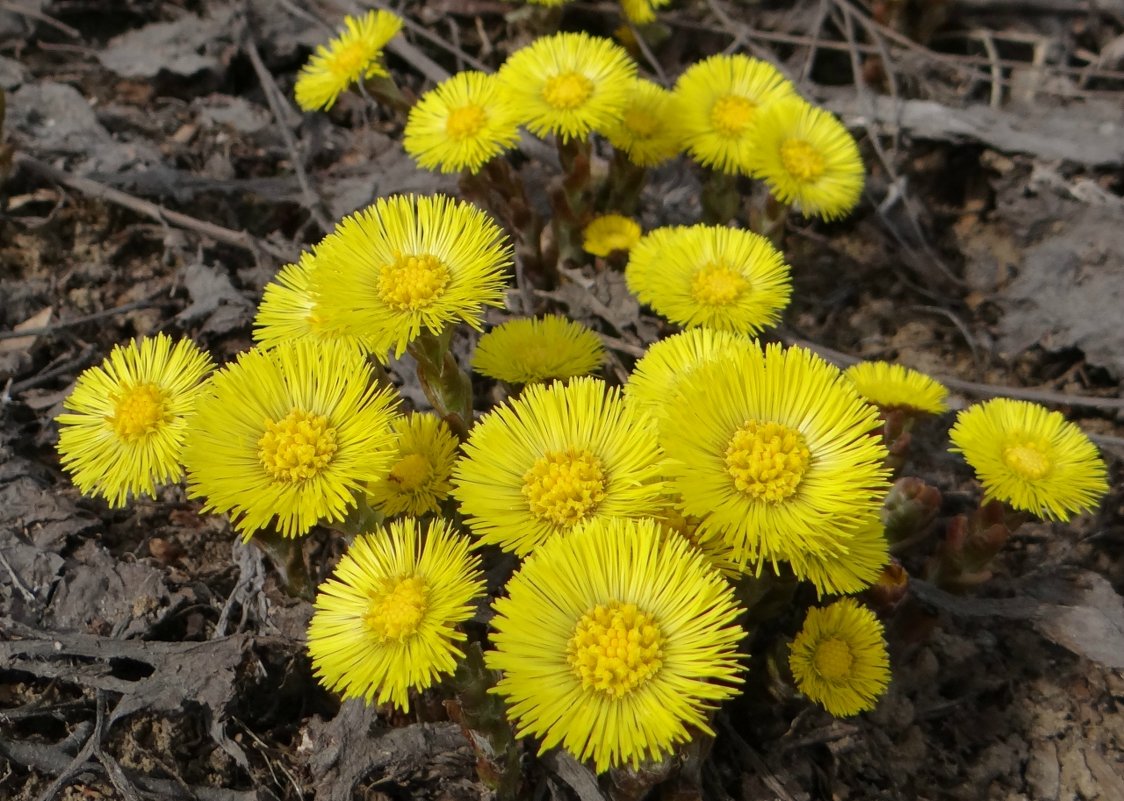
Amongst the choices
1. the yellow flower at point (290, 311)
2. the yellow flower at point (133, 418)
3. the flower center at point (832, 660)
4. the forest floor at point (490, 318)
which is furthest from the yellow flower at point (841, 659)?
the yellow flower at point (133, 418)

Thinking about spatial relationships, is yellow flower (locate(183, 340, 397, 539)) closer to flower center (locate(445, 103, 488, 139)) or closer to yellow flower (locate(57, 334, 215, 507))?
yellow flower (locate(57, 334, 215, 507))

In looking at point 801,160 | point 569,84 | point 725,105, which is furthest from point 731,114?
point 569,84

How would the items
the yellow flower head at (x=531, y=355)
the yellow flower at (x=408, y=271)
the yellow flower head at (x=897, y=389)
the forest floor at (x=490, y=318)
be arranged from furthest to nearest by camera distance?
the yellow flower head at (x=897, y=389) < the yellow flower head at (x=531, y=355) < the forest floor at (x=490, y=318) < the yellow flower at (x=408, y=271)

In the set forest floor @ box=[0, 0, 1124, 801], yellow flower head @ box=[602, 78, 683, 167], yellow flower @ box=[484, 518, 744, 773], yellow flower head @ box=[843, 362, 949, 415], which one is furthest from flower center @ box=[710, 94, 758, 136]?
yellow flower @ box=[484, 518, 744, 773]

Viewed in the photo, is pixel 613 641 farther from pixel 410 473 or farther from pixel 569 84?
pixel 569 84

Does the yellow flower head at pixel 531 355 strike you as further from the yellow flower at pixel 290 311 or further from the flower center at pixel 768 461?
the flower center at pixel 768 461

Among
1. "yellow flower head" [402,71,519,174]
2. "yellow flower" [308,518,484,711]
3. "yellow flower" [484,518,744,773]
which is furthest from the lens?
"yellow flower head" [402,71,519,174]

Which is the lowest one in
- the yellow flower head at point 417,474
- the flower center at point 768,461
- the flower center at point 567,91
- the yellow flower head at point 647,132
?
the yellow flower head at point 417,474
